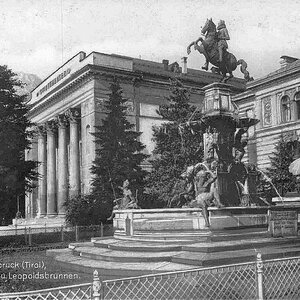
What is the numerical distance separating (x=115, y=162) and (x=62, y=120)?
71.3 ft

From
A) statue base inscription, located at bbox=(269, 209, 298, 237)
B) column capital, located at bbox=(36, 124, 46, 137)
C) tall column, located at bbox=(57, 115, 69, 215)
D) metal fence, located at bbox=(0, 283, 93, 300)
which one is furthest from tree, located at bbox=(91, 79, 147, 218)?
metal fence, located at bbox=(0, 283, 93, 300)

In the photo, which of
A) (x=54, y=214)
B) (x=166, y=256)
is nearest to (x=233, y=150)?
(x=166, y=256)

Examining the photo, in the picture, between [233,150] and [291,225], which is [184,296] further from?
[233,150]

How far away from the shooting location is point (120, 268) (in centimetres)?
1102

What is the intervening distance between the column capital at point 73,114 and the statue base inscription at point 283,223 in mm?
41735

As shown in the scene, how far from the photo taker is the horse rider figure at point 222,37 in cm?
1953

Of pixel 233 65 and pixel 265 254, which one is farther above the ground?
pixel 233 65

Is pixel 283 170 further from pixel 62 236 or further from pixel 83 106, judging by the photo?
pixel 83 106

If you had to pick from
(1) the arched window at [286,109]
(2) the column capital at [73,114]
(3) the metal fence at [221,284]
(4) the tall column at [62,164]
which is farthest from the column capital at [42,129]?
(3) the metal fence at [221,284]

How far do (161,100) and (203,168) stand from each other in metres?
37.0

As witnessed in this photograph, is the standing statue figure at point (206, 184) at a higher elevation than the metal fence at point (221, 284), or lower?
higher

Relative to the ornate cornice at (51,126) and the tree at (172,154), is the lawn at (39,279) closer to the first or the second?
the tree at (172,154)

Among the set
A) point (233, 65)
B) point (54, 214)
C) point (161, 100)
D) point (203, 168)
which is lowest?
point (54, 214)

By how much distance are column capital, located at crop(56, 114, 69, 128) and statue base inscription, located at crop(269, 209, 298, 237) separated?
141ft
